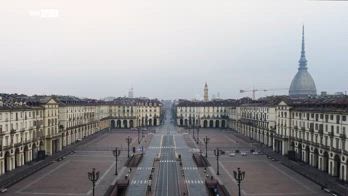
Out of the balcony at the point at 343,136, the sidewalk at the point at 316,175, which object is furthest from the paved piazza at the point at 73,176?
the balcony at the point at 343,136

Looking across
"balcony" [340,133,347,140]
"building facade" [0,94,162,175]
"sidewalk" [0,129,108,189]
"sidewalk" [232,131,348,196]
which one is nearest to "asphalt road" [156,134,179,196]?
"sidewalk" [232,131,348,196]

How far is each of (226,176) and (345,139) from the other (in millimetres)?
20237

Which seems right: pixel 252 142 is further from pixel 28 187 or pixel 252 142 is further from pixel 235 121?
pixel 28 187

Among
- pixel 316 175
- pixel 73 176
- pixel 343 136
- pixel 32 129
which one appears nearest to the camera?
pixel 343 136

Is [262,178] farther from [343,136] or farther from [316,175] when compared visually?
[343,136]

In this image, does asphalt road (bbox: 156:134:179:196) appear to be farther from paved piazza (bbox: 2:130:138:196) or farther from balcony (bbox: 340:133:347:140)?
balcony (bbox: 340:133:347:140)

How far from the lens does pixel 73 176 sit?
3029 inches

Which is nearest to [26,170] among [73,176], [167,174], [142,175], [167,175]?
[73,176]

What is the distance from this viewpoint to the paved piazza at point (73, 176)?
6494cm

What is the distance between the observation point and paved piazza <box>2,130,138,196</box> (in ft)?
213

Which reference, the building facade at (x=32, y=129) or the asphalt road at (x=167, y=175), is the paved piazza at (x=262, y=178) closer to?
the asphalt road at (x=167, y=175)

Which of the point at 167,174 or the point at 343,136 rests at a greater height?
the point at 343,136

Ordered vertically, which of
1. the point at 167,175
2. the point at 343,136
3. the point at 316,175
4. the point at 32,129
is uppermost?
the point at 343,136

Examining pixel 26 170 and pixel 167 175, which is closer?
pixel 167 175
